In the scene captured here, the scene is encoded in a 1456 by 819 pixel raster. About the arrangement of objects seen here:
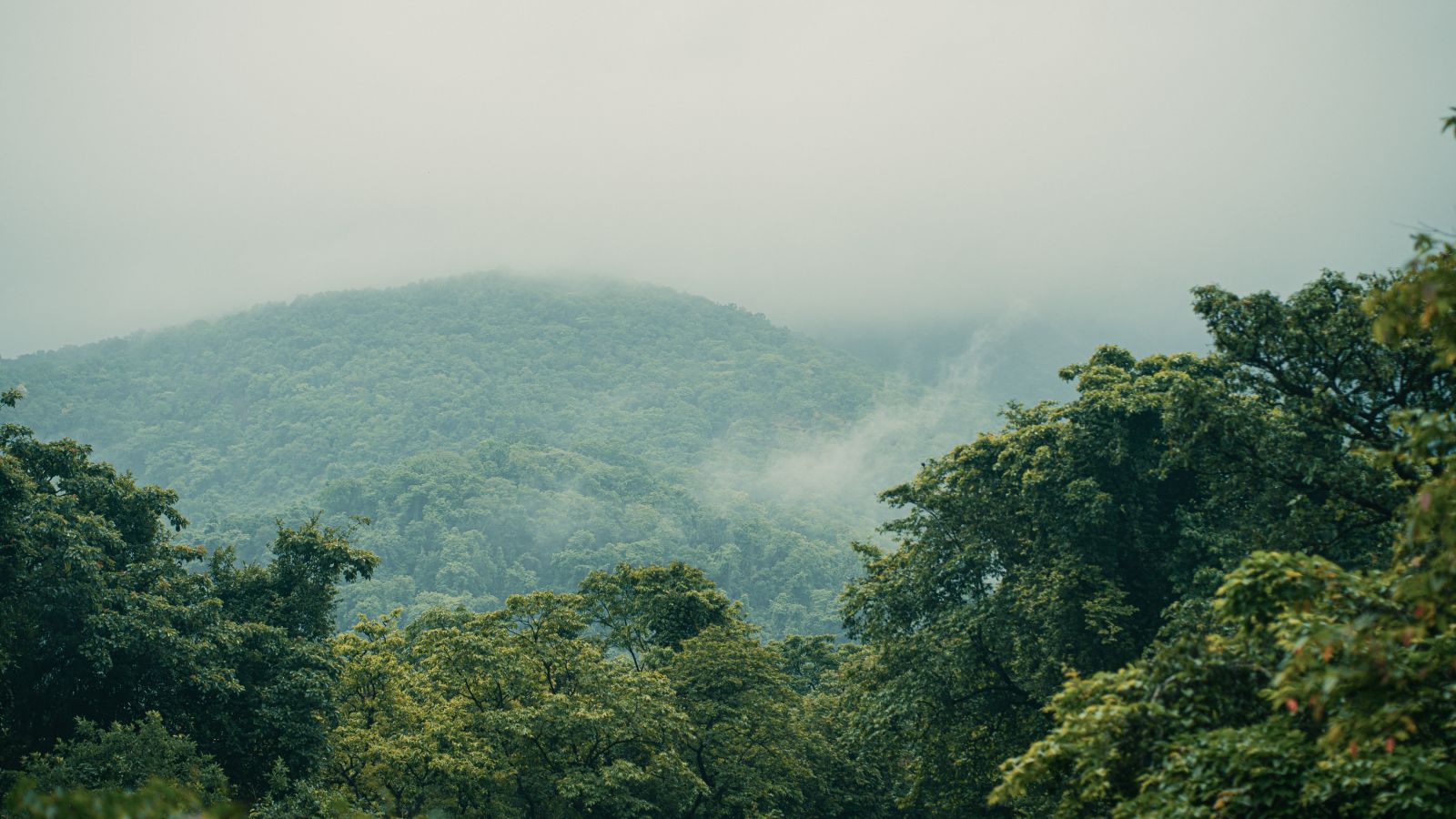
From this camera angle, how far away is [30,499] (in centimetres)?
2075

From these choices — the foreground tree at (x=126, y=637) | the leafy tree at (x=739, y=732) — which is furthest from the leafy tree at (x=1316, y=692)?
the foreground tree at (x=126, y=637)

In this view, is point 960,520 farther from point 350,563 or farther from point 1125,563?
point 350,563

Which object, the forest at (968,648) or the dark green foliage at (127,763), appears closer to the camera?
the forest at (968,648)

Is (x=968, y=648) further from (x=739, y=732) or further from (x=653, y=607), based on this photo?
(x=653, y=607)

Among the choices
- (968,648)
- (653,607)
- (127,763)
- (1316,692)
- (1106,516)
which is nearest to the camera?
(1316,692)

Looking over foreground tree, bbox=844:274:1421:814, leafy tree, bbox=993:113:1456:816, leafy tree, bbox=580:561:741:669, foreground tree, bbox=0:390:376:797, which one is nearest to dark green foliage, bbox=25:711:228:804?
foreground tree, bbox=0:390:376:797

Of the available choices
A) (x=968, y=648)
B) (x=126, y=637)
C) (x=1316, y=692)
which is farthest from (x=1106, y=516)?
(x=126, y=637)

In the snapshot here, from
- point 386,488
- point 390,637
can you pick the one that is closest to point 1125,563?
point 390,637

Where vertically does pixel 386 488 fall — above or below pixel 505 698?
above

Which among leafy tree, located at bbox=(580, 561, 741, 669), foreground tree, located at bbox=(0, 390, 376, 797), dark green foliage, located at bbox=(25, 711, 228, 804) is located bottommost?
dark green foliage, located at bbox=(25, 711, 228, 804)

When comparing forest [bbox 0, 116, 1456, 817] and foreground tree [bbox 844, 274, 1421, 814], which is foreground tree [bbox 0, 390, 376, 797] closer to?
forest [bbox 0, 116, 1456, 817]

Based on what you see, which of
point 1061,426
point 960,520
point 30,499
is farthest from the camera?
point 960,520

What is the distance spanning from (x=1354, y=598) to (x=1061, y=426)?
45.6 ft

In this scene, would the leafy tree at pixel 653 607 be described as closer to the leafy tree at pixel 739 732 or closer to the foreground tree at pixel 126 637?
the leafy tree at pixel 739 732
